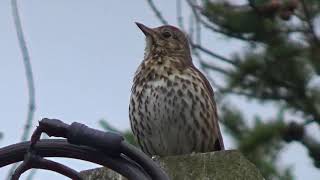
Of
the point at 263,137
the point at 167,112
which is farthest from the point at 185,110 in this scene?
the point at 263,137

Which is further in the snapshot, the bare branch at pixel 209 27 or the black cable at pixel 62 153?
the bare branch at pixel 209 27

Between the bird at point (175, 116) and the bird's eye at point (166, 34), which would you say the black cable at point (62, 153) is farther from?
the bird's eye at point (166, 34)

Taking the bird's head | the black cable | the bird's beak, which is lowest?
the bird's head

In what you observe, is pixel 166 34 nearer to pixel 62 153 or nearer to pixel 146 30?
pixel 146 30

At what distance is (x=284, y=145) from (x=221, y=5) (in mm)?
1049

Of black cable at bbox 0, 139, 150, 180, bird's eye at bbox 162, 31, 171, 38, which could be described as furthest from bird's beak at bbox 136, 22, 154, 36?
black cable at bbox 0, 139, 150, 180

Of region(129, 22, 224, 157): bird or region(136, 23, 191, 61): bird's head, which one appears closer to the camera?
region(129, 22, 224, 157): bird

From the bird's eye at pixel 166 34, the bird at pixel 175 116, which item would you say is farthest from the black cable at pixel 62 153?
the bird's eye at pixel 166 34

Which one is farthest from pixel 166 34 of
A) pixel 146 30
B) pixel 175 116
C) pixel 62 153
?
pixel 62 153

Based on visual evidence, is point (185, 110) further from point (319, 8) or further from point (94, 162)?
point (94, 162)

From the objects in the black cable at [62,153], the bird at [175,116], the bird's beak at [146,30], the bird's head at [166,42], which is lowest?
the bird at [175,116]

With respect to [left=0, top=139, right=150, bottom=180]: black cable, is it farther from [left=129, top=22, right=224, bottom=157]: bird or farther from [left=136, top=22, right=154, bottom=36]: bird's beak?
[left=136, top=22, right=154, bottom=36]: bird's beak

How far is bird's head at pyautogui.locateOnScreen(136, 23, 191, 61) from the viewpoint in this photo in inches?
231

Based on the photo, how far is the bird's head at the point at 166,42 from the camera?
5867mm
